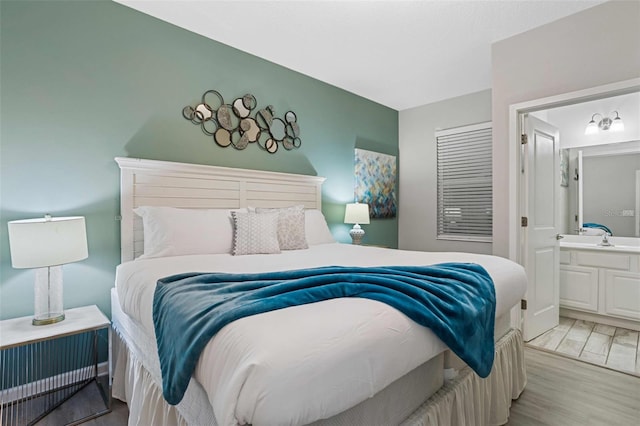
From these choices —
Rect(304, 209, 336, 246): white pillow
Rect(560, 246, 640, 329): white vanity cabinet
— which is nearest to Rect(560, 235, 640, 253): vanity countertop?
Rect(560, 246, 640, 329): white vanity cabinet

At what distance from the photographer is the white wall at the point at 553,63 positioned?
Result: 7.83 feet

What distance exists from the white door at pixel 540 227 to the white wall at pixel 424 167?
104cm

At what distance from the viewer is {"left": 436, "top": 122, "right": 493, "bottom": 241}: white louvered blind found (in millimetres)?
4188

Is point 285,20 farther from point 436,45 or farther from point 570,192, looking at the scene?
point 570,192

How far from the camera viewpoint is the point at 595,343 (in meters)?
2.82

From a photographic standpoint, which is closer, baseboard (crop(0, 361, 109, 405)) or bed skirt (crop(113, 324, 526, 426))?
bed skirt (crop(113, 324, 526, 426))

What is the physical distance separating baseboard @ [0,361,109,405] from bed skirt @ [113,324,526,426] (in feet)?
1.11

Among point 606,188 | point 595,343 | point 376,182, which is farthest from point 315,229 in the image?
point 606,188

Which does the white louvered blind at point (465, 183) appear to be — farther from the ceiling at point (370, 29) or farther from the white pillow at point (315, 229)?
the white pillow at point (315, 229)

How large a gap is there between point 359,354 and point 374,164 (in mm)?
3859

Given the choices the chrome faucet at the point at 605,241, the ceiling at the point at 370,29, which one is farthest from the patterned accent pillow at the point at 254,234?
the chrome faucet at the point at 605,241

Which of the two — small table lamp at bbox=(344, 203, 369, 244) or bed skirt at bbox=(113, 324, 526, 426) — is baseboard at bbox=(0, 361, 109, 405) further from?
small table lamp at bbox=(344, 203, 369, 244)

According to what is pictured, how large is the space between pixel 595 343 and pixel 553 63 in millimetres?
2481

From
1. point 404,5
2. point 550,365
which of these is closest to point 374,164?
point 404,5
